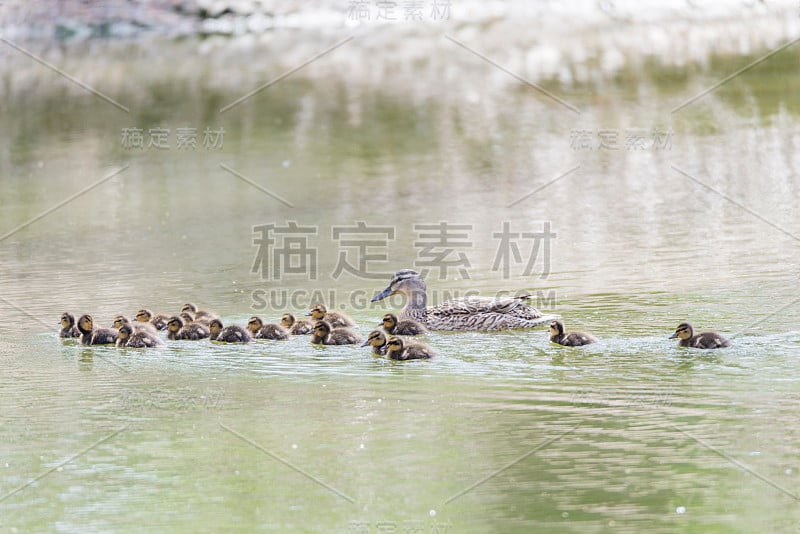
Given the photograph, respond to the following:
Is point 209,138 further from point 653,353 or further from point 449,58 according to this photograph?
point 653,353

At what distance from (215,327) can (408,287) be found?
156 cm

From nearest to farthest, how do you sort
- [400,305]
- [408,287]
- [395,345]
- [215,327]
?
[395,345] → [215,327] → [408,287] → [400,305]

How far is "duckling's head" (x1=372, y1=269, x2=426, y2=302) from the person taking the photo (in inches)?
376

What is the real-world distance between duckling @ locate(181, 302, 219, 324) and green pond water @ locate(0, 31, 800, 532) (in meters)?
0.29

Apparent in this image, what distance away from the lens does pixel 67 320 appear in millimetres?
8914

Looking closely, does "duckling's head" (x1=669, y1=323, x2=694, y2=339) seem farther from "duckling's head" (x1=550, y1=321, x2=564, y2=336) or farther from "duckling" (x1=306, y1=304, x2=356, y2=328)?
"duckling" (x1=306, y1=304, x2=356, y2=328)

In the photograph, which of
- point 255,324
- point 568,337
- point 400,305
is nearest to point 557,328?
point 568,337

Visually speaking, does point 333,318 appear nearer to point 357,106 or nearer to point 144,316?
point 144,316

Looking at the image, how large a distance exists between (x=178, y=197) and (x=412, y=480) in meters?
9.09

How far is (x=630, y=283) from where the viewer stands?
984cm

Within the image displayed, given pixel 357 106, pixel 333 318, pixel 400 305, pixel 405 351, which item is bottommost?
pixel 405 351

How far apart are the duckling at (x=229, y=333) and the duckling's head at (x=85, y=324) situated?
80 centimetres

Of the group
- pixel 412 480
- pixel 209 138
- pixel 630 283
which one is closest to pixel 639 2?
Answer: pixel 209 138

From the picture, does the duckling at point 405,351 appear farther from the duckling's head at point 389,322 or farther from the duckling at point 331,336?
the duckling's head at point 389,322
